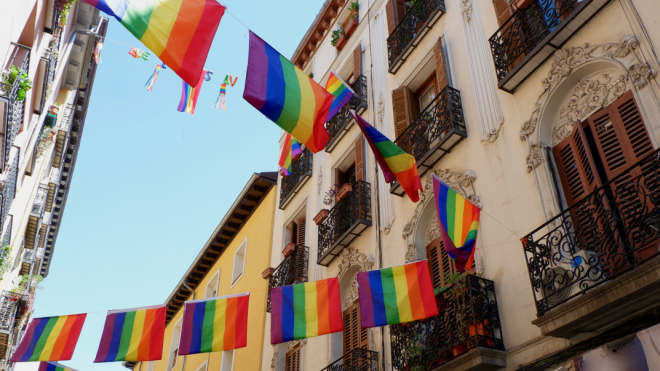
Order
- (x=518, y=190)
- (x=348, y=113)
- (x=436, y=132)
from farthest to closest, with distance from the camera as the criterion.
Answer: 1. (x=348, y=113)
2. (x=436, y=132)
3. (x=518, y=190)

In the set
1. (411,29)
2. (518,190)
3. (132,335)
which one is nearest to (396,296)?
(518,190)

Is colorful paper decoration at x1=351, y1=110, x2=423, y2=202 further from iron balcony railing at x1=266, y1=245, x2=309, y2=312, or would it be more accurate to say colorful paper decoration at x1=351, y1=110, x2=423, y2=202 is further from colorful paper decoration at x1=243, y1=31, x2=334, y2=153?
iron balcony railing at x1=266, y1=245, x2=309, y2=312

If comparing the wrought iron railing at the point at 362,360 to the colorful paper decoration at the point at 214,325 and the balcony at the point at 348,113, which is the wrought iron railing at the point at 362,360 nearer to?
the colorful paper decoration at the point at 214,325

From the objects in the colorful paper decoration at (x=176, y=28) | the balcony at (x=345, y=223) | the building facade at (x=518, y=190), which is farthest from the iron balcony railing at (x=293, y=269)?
the colorful paper decoration at (x=176, y=28)

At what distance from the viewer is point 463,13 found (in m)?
12.1

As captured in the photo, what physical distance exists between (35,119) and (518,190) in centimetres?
1424

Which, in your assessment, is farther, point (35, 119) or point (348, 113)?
point (35, 119)

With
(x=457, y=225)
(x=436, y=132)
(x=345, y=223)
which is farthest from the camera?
(x=345, y=223)

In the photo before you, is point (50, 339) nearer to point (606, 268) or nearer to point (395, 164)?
point (395, 164)

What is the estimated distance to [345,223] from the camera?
1356 cm

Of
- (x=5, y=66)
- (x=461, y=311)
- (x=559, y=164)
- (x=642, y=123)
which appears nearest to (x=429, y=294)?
(x=461, y=311)

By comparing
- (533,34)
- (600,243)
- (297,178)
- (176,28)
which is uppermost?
(297,178)

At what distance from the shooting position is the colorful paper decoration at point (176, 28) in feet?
22.8

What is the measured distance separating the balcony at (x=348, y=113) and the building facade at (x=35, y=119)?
7.55 metres
